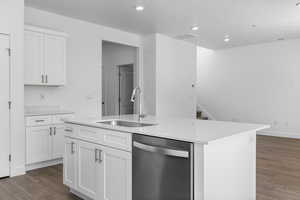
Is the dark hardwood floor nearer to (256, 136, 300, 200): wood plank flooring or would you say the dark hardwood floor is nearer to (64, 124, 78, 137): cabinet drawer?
(64, 124, 78, 137): cabinet drawer

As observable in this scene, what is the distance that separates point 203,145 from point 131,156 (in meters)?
0.72

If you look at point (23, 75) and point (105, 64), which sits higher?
point (105, 64)

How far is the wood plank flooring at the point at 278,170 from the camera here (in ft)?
9.24

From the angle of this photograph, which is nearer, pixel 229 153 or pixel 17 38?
pixel 229 153

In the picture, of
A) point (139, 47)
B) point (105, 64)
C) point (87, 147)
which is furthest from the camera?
point (105, 64)

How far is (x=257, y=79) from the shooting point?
7.08 m

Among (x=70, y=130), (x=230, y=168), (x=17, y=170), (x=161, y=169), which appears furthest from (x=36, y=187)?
(x=230, y=168)

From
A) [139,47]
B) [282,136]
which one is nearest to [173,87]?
[139,47]

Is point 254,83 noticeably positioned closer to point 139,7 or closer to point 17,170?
point 139,7

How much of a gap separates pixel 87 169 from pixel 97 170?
0.60ft

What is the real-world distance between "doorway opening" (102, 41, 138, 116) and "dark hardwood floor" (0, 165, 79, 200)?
3846 millimetres

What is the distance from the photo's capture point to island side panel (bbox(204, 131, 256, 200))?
1667 mm

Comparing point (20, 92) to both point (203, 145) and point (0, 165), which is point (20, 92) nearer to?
point (0, 165)

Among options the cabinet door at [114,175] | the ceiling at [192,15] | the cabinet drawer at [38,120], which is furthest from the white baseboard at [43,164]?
the ceiling at [192,15]
